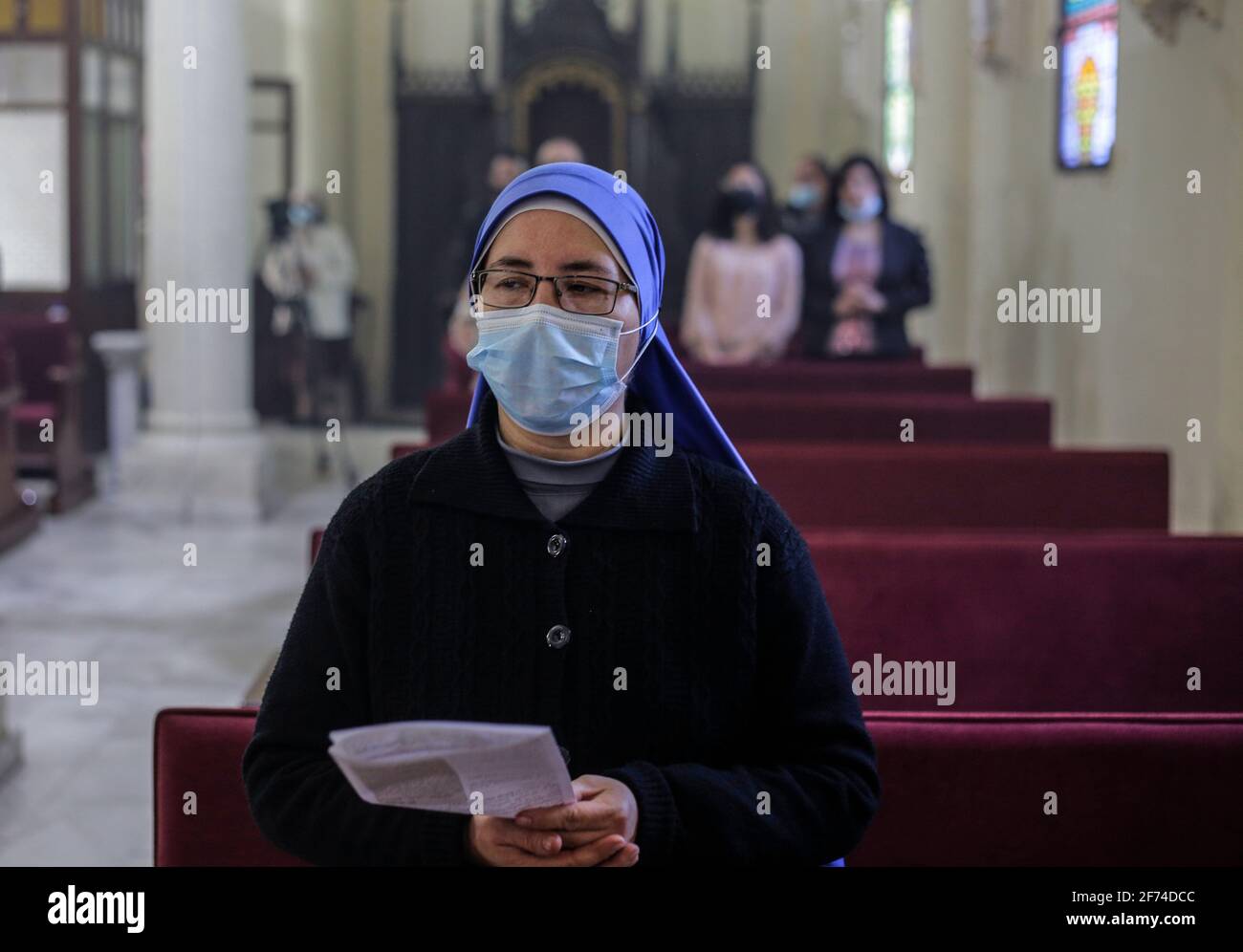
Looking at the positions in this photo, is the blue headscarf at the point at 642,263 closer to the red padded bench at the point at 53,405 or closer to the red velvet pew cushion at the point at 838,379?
the red velvet pew cushion at the point at 838,379

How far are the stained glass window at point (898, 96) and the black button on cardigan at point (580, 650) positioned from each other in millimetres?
13072

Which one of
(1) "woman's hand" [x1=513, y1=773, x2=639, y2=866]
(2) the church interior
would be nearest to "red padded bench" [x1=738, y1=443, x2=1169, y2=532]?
(2) the church interior

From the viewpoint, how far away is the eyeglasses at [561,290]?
7.73ft

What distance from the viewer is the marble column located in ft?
36.2

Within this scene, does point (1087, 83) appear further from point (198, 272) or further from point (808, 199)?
point (198, 272)

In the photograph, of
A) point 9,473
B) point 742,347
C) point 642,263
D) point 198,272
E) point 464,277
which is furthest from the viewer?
point 198,272

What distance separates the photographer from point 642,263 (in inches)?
93.7

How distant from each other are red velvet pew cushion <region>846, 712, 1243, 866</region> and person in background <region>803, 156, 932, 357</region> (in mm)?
6636

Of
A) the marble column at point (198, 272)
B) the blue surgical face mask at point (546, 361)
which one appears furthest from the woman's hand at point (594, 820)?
the marble column at point (198, 272)

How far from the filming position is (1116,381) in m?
8.52

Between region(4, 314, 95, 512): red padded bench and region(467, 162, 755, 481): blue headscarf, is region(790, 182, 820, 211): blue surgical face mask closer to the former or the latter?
region(4, 314, 95, 512): red padded bench

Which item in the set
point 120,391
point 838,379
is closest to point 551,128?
point 120,391

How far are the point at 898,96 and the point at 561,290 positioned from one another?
46.6 ft
